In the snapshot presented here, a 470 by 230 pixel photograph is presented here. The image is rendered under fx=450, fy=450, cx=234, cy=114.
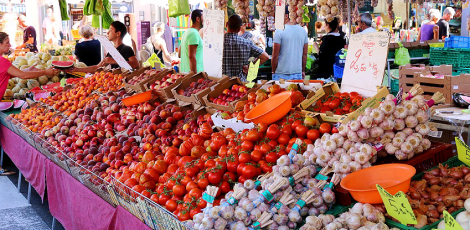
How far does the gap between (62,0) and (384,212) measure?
762 cm

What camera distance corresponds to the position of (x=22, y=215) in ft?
14.3

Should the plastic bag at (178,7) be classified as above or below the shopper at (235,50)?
above

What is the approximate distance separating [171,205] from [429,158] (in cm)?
139

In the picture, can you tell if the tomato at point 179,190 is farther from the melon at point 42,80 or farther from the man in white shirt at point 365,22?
the man in white shirt at point 365,22

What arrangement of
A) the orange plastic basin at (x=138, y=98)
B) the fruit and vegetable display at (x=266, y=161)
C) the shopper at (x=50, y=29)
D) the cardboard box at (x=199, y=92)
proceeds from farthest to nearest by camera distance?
the shopper at (x=50, y=29) < the orange plastic basin at (x=138, y=98) < the cardboard box at (x=199, y=92) < the fruit and vegetable display at (x=266, y=161)

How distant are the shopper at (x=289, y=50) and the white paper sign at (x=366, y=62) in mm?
2982

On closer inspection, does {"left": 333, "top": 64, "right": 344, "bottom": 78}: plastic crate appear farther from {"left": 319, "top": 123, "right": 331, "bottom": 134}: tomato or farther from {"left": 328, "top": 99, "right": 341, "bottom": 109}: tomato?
{"left": 319, "top": 123, "right": 331, "bottom": 134}: tomato

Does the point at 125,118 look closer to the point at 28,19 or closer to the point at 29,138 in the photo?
the point at 29,138

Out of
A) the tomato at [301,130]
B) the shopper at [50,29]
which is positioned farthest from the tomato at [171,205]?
the shopper at [50,29]

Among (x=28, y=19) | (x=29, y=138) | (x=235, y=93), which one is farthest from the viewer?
(x=28, y=19)

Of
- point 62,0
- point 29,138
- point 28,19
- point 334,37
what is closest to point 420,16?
point 334,37

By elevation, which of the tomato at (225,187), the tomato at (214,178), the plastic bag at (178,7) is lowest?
the tomato at (225,187)

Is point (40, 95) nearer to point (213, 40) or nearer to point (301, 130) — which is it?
point (213, 40)

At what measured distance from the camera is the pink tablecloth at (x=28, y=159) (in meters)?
4.00
